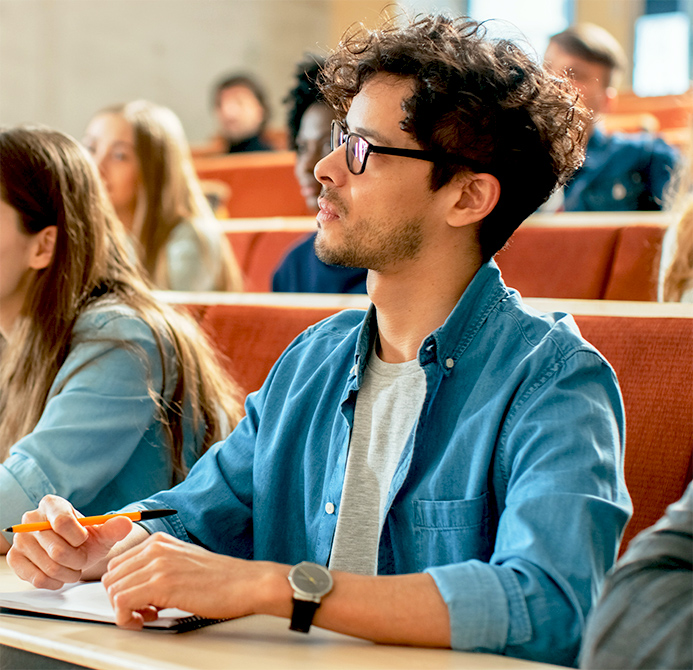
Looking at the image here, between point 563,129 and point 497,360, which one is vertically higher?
point 563,129

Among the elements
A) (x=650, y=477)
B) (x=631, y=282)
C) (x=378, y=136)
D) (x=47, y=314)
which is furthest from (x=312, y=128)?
(x=650, y=477)

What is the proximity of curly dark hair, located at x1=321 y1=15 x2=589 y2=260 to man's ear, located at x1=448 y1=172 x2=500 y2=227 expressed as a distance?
0.04 feet

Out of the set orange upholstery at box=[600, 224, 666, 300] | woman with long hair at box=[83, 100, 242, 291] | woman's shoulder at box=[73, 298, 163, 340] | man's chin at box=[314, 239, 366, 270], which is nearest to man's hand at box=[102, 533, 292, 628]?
man's chin at box=[314, 239, 366, 270]

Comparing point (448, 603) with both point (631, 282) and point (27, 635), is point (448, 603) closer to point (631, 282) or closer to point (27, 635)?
point (27, 635)

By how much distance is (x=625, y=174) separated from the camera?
335 centimetres

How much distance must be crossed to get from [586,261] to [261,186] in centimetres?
248

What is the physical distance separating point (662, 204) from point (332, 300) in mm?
2026

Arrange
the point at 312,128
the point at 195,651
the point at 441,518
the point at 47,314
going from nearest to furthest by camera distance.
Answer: the point at 195,651 < the point at 441,518 < the point at 47,314 < the point at 312,128

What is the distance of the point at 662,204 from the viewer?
10.6ft

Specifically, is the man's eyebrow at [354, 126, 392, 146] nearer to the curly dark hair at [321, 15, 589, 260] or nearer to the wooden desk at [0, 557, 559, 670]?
the curly dark hair at [321, 15, 589, 260]

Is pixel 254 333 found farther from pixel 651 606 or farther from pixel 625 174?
pixel 625 174

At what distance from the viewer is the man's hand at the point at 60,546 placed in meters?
0.98

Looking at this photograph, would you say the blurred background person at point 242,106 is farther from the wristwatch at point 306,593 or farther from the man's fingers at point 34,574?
the wristwatch at point 306,593

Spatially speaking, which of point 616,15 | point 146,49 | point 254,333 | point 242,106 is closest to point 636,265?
point 254,333
